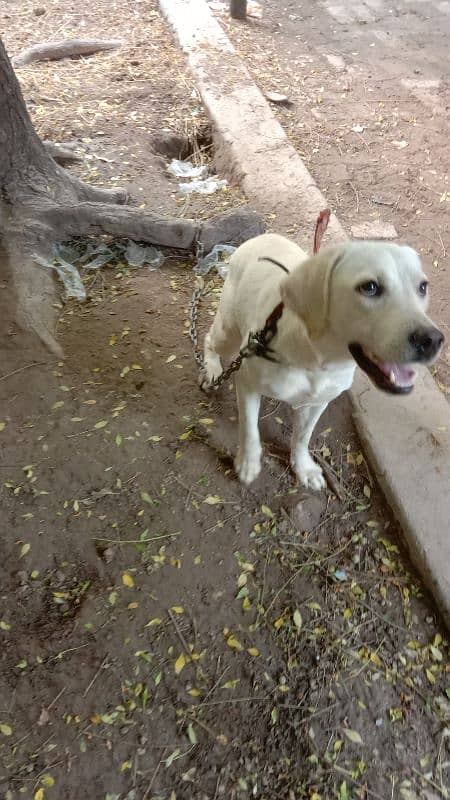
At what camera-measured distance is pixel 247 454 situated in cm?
277

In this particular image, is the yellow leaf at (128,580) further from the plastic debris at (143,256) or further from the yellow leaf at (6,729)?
the plastic debris at (143,256)

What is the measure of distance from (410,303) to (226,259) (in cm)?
245

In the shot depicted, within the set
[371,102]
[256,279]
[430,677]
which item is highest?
[256,279]

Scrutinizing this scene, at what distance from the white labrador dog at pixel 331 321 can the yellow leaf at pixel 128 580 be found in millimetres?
821

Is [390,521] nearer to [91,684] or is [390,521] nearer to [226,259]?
[91,684]

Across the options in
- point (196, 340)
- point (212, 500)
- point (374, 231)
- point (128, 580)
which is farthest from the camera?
point (374, 231)

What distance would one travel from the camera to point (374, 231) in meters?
4.59

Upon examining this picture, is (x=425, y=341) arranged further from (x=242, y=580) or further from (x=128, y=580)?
(x=128, y=580)

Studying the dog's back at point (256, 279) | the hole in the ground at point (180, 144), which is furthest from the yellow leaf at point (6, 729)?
the hole in the ground at point (180, 144)

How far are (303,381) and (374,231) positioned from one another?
2.84 meters

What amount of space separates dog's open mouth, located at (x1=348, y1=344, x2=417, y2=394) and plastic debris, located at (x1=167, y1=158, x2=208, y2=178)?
12.2 ft

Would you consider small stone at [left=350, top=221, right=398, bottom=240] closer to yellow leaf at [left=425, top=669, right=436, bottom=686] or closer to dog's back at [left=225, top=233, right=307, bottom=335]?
dog's back at [left=225, top=233, right=307, bottom=335]

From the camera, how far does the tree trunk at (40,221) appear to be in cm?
347

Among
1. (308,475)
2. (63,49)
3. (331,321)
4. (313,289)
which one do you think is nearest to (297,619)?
(308,475)
